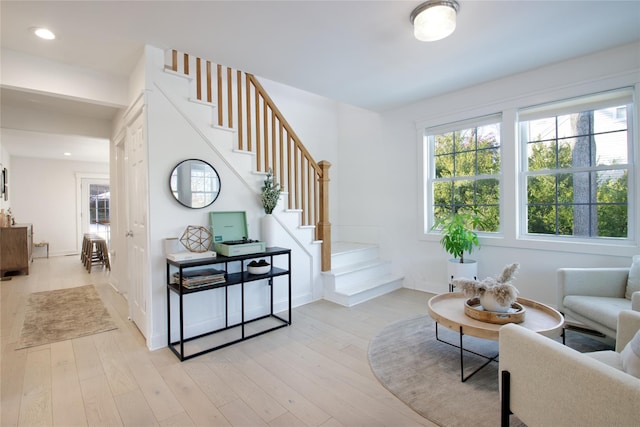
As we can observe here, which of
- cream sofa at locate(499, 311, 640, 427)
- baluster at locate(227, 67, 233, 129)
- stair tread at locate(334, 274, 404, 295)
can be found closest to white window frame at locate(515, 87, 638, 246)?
stair tread at locate(334, 274, 404, 295)

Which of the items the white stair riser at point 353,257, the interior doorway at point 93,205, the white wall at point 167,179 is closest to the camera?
the white wall at point 167,179

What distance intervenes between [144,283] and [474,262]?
3.50 m

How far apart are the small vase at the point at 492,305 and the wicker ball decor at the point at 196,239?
226cm

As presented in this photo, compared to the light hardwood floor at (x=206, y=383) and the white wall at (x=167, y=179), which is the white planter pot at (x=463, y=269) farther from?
the white wall at (x=167, y=179)

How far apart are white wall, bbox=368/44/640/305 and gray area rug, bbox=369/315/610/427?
0.79 metres

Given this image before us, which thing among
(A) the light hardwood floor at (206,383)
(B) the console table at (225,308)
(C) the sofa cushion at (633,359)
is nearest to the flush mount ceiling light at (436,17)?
(C) the sofa cushion at (633,359)

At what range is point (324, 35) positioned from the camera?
8.39 feet

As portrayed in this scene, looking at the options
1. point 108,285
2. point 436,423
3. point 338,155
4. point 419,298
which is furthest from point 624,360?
point 108,285

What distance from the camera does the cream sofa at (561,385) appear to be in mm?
994

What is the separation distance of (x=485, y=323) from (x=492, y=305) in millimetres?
129

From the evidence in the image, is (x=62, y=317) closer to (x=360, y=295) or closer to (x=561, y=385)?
(x=360, y=295)

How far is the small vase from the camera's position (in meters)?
2.08

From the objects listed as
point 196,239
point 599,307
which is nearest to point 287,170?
point 196,239

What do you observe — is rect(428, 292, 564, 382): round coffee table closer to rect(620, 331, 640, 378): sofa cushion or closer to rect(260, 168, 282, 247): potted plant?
rect(620, 331, 640, 378): sofa cushion
